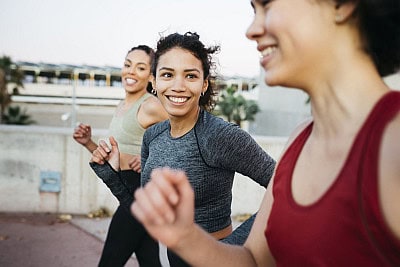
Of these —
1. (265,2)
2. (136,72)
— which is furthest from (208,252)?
(136,72)

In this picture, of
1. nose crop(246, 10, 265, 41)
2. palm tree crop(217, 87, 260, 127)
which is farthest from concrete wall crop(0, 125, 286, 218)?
palm tree crop(217, 87, 260, 127)

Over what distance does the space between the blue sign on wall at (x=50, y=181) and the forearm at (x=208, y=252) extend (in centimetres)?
505

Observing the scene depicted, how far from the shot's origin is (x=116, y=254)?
2939 mm

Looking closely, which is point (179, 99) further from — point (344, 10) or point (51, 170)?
point (51, 170)

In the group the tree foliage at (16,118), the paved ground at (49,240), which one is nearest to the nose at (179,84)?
the paved ground at (49,240)

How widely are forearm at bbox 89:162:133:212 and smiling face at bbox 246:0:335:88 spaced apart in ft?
5.12

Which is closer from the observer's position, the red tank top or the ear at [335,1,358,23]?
the red tank top

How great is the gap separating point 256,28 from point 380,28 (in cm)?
26

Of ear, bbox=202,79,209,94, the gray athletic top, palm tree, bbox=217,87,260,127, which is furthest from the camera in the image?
palm tree, bbox=217,87,260,127

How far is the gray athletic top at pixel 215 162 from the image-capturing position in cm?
205

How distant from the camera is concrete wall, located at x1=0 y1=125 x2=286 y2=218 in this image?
591cm

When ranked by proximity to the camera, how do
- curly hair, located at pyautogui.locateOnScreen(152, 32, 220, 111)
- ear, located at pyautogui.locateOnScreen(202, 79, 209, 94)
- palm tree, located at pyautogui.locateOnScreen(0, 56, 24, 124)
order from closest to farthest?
curly hair, located at pyautogui.locateOnScreen(152, 32, 220, 111) → ear, located at pyautogui.locateOnScreen(202, 79, 209, 94) → palm tree, located at pyautogui.locateOnScreen(0, 56, 24, 124)

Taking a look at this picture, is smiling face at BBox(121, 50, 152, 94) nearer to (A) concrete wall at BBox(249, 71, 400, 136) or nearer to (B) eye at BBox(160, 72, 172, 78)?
(B) eye at BBox(160, 72, 172, 78)

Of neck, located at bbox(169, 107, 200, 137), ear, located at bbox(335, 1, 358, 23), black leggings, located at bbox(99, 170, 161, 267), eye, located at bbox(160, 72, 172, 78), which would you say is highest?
ear, located at bbox(335, 1, 358, 23)
